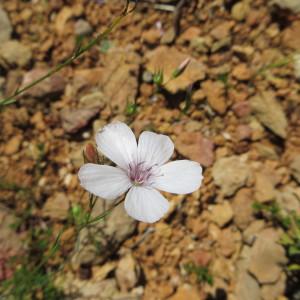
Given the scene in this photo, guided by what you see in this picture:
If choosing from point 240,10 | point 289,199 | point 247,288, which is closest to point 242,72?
point 240,10

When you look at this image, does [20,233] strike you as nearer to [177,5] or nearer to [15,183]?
[15,183]

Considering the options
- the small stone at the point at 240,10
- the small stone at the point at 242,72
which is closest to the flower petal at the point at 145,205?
the small stone at the point at 242,72

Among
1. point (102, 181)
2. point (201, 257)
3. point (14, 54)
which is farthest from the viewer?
point (14, 54)

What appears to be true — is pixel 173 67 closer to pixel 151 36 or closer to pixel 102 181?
pixel 151 36

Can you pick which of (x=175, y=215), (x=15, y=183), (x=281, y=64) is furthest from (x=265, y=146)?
(x=15, y=183)

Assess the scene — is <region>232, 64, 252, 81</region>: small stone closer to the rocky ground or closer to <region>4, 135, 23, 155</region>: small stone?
the rocky ground

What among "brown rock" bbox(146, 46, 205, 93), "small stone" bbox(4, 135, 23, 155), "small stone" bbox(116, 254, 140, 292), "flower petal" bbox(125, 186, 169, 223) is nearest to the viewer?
"flower petal" bbox(125, 186, 169, 223)

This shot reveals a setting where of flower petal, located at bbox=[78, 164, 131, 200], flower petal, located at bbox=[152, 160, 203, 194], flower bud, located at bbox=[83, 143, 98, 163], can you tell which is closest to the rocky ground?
flower petal, located at bbox=[152, 160, 203, 194]
